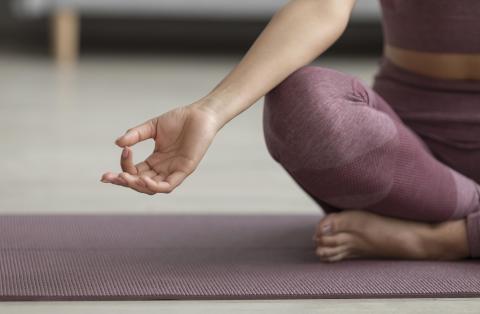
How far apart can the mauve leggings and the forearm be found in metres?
0.03

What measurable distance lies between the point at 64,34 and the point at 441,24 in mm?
2234

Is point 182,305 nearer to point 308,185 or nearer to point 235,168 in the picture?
point 308,185

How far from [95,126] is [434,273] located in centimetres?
114

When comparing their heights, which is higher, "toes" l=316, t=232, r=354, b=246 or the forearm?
the forearm

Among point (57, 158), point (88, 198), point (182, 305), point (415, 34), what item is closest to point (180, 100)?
point (57, 158)

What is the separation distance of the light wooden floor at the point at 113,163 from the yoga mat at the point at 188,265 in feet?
0.07

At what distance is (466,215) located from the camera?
1069mm

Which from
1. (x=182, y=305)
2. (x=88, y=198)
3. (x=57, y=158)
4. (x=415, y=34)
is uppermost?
(x=415, y=34)

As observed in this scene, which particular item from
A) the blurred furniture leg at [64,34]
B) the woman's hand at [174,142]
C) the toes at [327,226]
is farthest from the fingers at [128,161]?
the blurred furniture leg at [64,34]

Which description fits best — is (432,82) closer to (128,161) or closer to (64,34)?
(128,161)

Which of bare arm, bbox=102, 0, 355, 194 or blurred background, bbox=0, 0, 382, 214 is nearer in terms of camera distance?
bare arm, bbox=102, 0, 355, 194

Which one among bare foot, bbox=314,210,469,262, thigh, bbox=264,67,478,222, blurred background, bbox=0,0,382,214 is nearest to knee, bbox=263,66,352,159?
thigh, bbox=264,67,478,222

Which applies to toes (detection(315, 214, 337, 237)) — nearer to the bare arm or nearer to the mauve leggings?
the mauve leggings

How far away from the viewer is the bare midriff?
1.10 meters
